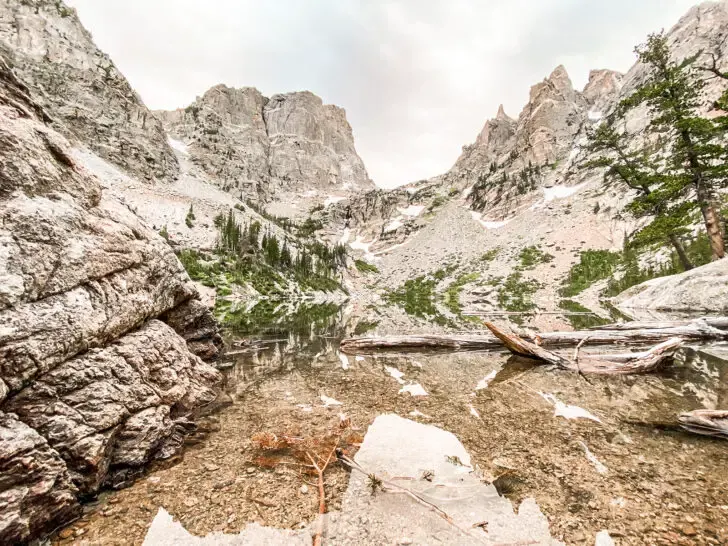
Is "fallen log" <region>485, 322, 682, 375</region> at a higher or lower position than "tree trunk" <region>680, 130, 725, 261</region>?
lower

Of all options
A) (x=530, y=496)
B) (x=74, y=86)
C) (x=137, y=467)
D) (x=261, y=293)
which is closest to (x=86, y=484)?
(x=137, y=467)

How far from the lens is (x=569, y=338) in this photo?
1233 centimetres

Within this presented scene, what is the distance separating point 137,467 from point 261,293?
61.9 m

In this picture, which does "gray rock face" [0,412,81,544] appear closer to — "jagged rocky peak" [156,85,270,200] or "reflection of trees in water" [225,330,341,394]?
"reflection of trees in water" [225,330,341,394]

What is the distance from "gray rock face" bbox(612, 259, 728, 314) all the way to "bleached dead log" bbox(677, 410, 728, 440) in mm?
17614

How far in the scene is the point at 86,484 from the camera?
13.3 feet

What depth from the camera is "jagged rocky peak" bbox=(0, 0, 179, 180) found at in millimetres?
85625

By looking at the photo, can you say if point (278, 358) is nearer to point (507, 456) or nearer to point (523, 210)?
point (507, 456)

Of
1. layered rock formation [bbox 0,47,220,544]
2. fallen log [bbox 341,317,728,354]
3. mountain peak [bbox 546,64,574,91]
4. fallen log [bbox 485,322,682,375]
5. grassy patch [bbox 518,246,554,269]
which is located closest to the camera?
layered rock formation [bbox 0,47,220,544]

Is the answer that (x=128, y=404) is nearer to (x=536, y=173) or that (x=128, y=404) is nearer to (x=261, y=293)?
(x=261, y=293)

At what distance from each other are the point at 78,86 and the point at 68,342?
5128 inches

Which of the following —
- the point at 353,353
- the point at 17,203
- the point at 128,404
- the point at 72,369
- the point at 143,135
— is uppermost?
the point at 143,135

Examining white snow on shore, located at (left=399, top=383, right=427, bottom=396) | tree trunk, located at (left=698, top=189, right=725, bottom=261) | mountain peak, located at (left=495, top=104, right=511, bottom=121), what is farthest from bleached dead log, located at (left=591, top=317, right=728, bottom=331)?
mountain peak, located at (left=495, top=104, right=511, bottom=121)

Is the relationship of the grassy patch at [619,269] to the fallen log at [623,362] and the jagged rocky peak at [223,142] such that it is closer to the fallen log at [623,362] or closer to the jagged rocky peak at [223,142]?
the fallen log at [623,362]
